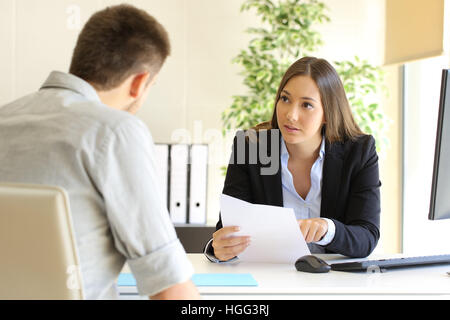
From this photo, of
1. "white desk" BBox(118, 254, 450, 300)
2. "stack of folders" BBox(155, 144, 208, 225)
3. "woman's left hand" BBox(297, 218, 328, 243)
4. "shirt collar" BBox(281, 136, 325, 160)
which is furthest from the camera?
"stack of folders" BBox(155, 144, 208, 225)

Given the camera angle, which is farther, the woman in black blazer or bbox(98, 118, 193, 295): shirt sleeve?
the woman in black blazer

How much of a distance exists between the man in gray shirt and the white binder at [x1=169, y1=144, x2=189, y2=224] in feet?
6.44

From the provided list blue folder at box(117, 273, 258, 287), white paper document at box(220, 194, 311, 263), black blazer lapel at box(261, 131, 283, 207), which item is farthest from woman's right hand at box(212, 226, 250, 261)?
black blazer lapel at box(261, 131, 283, 207)

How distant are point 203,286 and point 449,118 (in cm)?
77

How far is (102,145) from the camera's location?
85cm

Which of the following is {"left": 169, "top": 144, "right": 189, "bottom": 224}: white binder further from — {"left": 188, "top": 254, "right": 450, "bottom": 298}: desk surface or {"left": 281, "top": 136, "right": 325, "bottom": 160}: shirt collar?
{"left": 188, "top": 254, "right": 450, "bottom": 298}: desk surface

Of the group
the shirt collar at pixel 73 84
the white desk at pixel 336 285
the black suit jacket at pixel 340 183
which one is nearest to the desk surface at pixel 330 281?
the white desk at pixel 336 285

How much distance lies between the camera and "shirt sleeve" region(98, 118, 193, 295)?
2.81 feet

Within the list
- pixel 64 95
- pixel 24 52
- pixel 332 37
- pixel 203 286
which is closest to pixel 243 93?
pixel 332 37

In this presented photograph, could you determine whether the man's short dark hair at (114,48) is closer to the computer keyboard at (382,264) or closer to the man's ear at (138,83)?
the man's ear at (138,83)

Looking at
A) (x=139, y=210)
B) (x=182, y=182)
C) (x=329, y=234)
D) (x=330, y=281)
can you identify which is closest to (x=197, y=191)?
(x=182, y=182)

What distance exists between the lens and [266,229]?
1.48 m

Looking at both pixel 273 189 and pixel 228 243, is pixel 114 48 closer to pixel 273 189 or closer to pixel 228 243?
pixel 228 243
